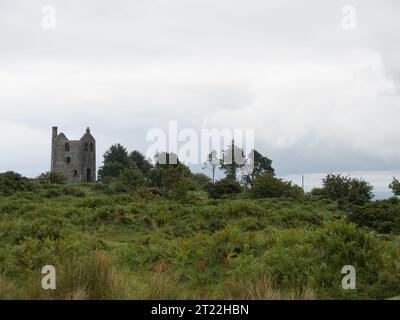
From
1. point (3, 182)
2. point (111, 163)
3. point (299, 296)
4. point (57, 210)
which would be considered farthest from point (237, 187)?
point (299, 296)

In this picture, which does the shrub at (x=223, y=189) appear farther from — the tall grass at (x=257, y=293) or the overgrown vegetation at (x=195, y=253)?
the tall grass at (x=257, y=293)

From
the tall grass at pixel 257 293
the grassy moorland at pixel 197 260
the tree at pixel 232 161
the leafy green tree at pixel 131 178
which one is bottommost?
the tall grass at pixel 257 293

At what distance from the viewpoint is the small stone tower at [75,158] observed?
6100cm

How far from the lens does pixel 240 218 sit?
2119 cm

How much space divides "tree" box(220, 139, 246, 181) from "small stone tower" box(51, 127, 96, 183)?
15454mm

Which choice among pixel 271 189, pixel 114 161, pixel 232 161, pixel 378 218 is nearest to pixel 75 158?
pixel 114 161

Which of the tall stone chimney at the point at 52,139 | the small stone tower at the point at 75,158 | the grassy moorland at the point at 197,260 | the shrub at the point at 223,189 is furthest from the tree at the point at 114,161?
the grassy moorland at the point at 197,260

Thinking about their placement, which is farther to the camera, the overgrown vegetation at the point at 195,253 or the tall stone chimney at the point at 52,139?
the tall stone chimney at the point at 52,139

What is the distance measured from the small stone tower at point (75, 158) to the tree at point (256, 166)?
1839cm

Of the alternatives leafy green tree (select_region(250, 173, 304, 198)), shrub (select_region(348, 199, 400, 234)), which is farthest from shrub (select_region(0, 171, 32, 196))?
shrub (select_region(348, 199, 400, 234))

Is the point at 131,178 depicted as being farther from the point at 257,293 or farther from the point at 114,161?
the point at 257,293
